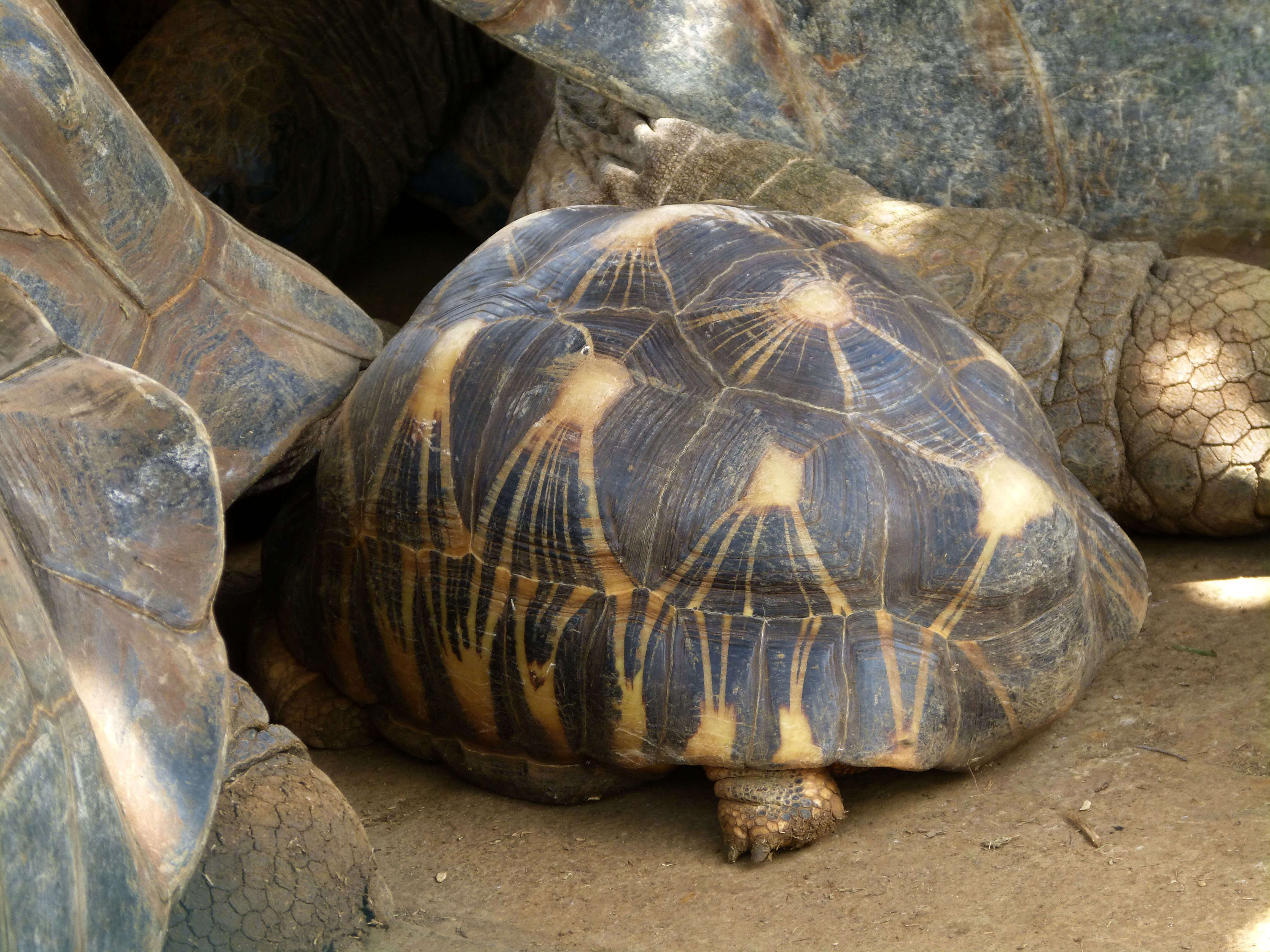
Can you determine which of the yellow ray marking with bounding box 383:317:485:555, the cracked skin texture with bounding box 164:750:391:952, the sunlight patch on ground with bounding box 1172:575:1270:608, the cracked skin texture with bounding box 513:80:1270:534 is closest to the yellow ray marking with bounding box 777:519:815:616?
the yellow ray marking with bounding box 383:317:485:555

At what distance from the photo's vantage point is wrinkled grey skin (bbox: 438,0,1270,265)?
3.04 meters

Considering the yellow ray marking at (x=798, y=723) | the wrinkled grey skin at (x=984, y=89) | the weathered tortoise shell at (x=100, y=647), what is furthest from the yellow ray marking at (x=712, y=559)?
the wrinkled grey skin at (x=984, y=89)

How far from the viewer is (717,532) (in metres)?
2.13

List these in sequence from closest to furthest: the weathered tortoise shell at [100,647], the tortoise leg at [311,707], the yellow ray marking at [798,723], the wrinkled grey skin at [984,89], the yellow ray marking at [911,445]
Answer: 1. the weathered tortoise shell at [100,647]
2. the yellow ray marking at [798,723]
3. the yellow ray marking at [911,445]
4. the tortoise leg at [311,707]
5. the wrinkled grey skin at [984,89]

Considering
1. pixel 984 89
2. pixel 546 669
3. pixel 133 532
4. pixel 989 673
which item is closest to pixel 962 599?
pixel 989 673

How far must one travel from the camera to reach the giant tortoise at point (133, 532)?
1.32 m

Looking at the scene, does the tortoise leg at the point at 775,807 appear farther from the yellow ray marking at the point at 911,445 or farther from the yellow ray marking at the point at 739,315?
the yellow ray marking at the point at 739,315

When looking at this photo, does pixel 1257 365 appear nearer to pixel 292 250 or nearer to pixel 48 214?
pixel 48 214

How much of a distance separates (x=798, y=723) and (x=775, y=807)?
178 millimetres

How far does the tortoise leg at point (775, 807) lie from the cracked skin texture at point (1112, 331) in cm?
115

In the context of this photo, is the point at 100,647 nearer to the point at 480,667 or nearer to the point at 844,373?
the point at 480,667

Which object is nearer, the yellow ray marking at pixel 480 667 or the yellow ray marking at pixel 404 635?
the yellow ray marking at pixel 480 667

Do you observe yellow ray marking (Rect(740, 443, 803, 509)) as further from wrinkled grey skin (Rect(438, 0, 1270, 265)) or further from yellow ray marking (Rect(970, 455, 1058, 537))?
wrinkled grey skin (Rect(438, 0, 1270, 265))

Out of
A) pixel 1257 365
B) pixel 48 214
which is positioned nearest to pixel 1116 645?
pixel 1257 365
